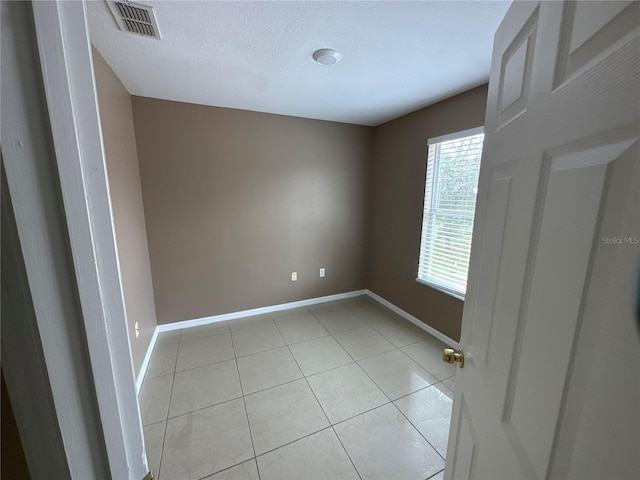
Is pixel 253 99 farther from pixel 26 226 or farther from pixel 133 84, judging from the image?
pixel 26 226

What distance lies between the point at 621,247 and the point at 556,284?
0.46 ft

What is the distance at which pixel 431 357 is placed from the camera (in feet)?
7.72

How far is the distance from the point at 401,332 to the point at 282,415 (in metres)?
1.59

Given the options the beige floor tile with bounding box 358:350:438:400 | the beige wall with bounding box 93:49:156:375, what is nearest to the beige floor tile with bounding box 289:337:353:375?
the beige floor tile with bounding box 358:350:438:400

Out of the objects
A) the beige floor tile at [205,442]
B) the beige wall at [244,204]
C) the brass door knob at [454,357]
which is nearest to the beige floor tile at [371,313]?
the beige wall at [244,204]

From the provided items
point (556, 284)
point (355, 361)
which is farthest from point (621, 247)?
point (355, 361)

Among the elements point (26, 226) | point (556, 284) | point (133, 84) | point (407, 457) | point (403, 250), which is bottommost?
point (407, 457)

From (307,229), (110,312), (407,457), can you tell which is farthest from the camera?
(307,229)

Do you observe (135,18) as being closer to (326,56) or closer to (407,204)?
(326,56)

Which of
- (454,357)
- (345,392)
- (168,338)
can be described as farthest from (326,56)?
(168,338)

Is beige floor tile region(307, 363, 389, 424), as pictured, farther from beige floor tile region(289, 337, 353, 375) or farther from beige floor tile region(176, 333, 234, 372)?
beige floor tile region(176, 333, 234, 372)

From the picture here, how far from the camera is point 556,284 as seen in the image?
0.45 metres

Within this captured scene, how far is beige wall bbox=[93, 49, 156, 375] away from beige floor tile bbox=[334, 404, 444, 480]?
1650 mm

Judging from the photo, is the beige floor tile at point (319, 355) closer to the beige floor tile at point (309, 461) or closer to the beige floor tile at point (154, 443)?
the beige floor tile at point (309, 461)
